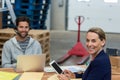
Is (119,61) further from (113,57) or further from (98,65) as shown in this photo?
(98,65)

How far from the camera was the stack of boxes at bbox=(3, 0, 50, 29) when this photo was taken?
7641 mm

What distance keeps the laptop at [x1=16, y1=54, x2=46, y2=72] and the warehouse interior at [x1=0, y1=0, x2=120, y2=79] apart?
7.38ft

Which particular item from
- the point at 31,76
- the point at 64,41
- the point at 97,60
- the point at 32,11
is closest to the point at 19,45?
the point at 31,76

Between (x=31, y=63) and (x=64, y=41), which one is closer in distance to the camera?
(x=31, y=63)

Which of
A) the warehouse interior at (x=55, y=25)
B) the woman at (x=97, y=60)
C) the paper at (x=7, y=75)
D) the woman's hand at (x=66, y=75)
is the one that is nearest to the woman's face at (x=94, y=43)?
the woman at (x=97, y=60)

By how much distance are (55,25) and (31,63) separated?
7.97m

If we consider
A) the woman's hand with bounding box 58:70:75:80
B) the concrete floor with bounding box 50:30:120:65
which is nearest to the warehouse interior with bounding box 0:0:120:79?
the concrete floor with bounding box 50:30:120:65

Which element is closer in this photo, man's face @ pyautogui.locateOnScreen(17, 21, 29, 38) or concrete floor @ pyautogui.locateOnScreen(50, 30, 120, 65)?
man's face @ pyautogui.locateOnScreen(17, 21, 29, 38)

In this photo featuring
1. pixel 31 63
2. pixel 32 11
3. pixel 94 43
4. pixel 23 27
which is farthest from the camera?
pixel 32 11

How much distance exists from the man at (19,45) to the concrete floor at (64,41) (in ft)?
11.4

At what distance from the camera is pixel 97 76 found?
8.35ft

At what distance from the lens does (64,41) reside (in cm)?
944

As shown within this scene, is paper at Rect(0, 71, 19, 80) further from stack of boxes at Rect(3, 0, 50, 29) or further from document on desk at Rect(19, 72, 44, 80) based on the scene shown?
stack of boxes at Rect(3, 0, 50, 29)

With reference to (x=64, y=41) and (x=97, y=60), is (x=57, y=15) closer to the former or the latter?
(x=64, y=41)
